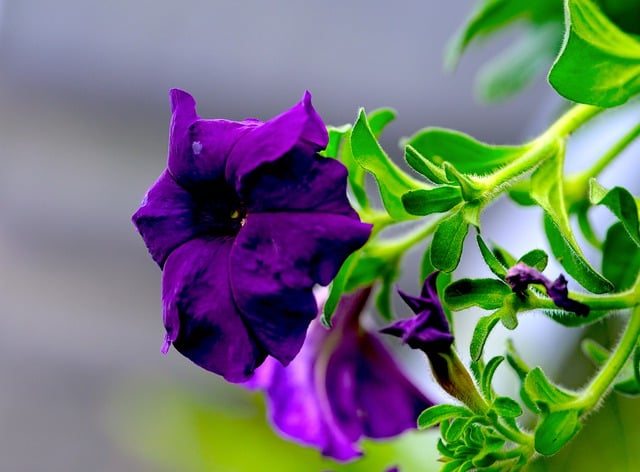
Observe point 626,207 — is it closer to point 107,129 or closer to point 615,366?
point 615,366

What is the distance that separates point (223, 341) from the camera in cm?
32

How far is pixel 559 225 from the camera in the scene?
1.07ft

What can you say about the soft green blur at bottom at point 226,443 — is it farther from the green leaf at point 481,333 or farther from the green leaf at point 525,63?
the green leaf at point 481,333

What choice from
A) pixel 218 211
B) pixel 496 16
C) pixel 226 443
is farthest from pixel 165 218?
pixel 226 443

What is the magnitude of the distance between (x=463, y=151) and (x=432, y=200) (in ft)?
0.33

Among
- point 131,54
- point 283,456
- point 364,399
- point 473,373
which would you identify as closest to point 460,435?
point 473,373

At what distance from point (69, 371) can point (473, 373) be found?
1715mm

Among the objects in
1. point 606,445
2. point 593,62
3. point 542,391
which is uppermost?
point 593,62

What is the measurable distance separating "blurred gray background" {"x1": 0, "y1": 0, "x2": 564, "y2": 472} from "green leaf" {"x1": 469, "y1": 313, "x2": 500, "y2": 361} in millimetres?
1516

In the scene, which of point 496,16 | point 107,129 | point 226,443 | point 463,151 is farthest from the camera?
point 107,129

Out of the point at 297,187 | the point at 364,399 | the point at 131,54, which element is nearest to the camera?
the point at 297,187

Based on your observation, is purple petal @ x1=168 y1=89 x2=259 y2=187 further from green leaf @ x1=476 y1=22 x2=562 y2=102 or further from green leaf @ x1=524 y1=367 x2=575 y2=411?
green leaf @ x1=476 y1=22 x2=562 y2=102

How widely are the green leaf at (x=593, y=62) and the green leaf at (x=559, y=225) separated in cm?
3

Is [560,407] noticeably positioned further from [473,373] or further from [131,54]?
[131,54]
